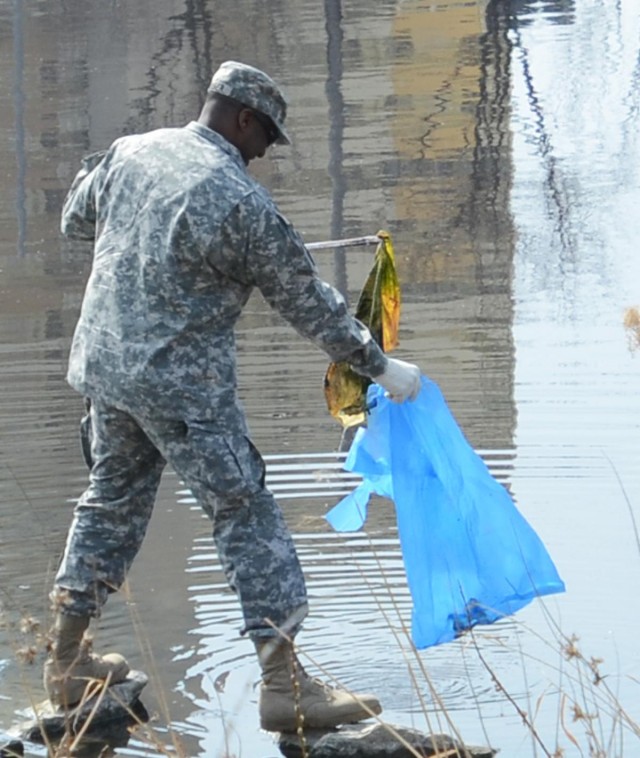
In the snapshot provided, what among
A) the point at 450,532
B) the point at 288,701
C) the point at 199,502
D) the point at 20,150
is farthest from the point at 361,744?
the point at 20,150

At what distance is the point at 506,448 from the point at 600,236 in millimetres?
4719

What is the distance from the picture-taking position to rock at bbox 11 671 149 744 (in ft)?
17.8

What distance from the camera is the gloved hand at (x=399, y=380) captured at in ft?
18.4

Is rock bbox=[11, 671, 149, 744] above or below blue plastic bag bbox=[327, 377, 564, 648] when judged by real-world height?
below

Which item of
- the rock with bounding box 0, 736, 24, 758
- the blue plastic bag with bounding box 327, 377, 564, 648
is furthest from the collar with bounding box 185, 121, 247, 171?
the rock with bounding box 0, 736, 24, 758

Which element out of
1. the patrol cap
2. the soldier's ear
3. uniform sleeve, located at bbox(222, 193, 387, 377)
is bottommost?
uniform sleeve, located at bbox(222, 193, 387, 377)

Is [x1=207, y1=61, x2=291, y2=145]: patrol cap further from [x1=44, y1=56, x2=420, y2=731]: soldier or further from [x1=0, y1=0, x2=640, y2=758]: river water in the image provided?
[x1=0, y1=0, x2=640, y2=758]: river water

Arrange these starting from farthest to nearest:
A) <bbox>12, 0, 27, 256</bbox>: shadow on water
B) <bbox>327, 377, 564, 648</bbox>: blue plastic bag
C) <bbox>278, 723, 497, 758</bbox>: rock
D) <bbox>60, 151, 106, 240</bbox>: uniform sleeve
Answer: <bbox>12, 0, 27, 256</bbox>: shadow on water
<bbox>60, 151, 106, 240</bbox>: uniform sleeve
<bbox>327, 377, 564, 648</bbox>: blue plastic bag
<bbox>278, 723, 497, 758</bbox>: rock

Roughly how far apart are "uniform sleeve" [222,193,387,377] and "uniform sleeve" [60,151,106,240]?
57cm

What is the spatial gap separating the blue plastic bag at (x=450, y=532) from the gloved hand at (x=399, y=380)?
3.5 inches

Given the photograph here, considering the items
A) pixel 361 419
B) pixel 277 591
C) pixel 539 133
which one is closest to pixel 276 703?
pixel 277 591

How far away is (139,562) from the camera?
22.7 ft

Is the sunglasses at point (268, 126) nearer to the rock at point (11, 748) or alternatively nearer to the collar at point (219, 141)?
the collar at point (219, 141)

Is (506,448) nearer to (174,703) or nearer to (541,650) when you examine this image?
(541,650)
